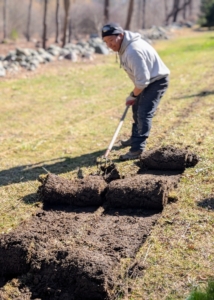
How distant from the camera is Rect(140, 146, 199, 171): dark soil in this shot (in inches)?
223

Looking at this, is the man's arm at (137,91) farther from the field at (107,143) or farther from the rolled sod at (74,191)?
the rolled sod at (74,191)

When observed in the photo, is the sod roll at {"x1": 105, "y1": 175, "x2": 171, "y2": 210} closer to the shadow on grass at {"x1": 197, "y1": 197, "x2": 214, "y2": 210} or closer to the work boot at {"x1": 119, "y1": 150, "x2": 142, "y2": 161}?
the shadow on grass at {"x1": 197, "y1": 197, "x2": 214, "y2": 210}

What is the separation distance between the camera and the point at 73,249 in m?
3.88

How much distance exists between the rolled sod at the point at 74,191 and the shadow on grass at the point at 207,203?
105cm

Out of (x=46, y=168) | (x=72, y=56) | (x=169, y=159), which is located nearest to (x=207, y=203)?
(x=169, y=159)

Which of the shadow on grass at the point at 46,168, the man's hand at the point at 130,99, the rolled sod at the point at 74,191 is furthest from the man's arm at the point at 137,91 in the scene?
the rolled sod at the point at 74,191

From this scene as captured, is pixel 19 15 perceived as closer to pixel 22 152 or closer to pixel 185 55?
pixel 185 55

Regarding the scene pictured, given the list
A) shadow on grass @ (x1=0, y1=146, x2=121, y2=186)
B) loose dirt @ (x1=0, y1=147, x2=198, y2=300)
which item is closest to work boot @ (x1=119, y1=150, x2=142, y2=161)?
shadow on grass @ (x1=0, y1=146, x2=121, y2=186)

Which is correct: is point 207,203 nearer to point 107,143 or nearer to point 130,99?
point 130,99

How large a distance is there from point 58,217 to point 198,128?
11.9ft

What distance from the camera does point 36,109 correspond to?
10812 millimetres

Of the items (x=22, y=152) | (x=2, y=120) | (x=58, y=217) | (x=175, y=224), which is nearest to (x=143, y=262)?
(x=175, y=224)

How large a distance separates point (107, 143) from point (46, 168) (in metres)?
Result: 1.38

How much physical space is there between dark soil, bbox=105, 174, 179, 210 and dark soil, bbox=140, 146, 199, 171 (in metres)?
0.62
